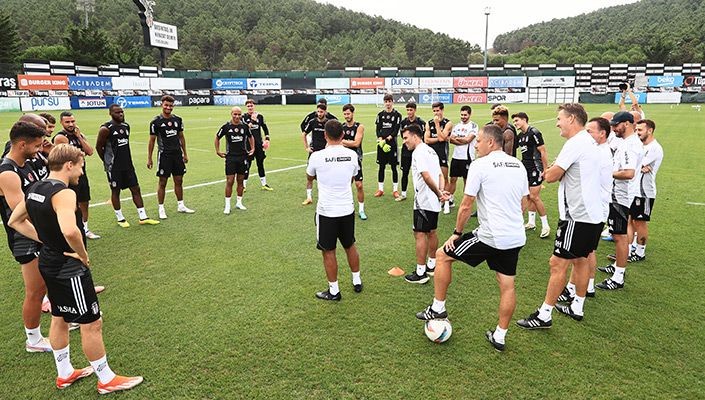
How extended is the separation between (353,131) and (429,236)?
4.49 m

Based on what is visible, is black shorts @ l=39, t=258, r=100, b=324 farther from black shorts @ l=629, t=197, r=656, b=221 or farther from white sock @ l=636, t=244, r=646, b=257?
white sock @ l=636, t=244, r=646, b=257

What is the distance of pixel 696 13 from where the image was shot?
99125 mm

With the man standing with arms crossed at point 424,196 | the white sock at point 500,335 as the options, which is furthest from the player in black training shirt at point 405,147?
the white sock at point 500,335

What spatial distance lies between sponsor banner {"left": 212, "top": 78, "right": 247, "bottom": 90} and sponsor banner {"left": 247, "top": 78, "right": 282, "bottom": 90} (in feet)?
2.54

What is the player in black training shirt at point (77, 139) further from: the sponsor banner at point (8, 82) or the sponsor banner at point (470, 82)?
the sponsor banner at point (470, 82)

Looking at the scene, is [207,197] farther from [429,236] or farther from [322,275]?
[429,236]

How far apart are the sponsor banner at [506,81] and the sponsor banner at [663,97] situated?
1390 cm

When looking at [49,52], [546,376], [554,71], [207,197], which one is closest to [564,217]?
[546,376]

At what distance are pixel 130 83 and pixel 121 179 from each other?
1834 inches

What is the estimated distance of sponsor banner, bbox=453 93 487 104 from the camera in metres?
57.3

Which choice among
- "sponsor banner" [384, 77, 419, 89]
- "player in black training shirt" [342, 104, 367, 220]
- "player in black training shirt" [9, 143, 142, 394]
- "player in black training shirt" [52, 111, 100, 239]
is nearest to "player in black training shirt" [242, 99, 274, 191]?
"player in black training shirt" [342, 104, 367, 220]

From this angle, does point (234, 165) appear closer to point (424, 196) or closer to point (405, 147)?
point (405, 147)

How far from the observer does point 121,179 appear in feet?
28.5

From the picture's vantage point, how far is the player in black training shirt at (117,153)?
840cm
